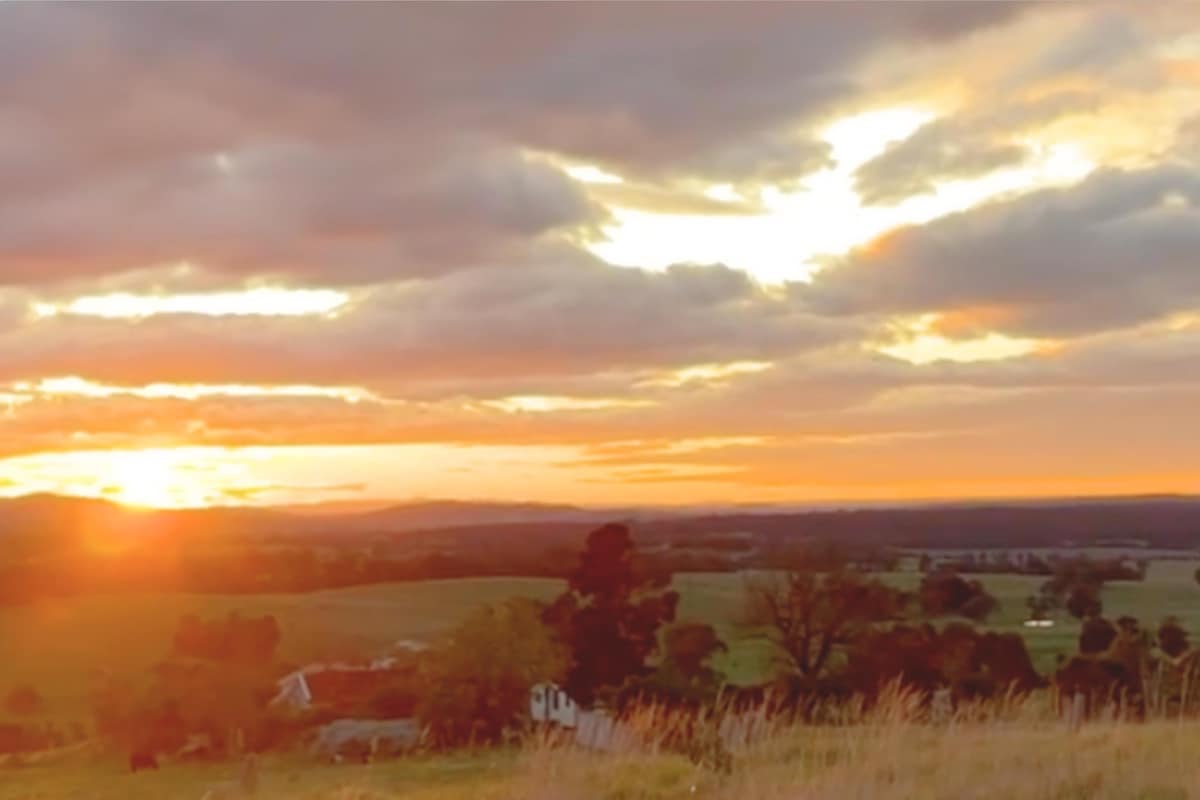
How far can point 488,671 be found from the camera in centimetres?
2888

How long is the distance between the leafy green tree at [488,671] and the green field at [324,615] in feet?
22.3

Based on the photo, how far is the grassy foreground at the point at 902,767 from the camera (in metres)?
7.36

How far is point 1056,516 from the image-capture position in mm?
79062

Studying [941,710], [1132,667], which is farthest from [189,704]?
[941,710]

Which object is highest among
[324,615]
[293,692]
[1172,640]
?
[1172,640]

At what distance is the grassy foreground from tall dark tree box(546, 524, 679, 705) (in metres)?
23.1

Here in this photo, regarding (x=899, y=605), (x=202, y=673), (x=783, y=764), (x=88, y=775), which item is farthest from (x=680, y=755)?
(x=202, y=673)

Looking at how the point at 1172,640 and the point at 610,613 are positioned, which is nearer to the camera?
the point at 1172,640

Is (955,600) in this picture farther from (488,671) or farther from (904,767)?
(904,767)

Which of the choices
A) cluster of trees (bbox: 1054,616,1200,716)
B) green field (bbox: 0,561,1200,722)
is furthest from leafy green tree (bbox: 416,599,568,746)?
cluster of trees (bbox: 1054,616,1200,716)

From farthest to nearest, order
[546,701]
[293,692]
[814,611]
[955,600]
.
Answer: [955,600] < [293,692] < [814,611] < [546,701]

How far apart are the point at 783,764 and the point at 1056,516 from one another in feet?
245

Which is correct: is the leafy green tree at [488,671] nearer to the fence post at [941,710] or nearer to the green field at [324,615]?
the green field at [324,615]

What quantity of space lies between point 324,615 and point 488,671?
35936 millimetres
